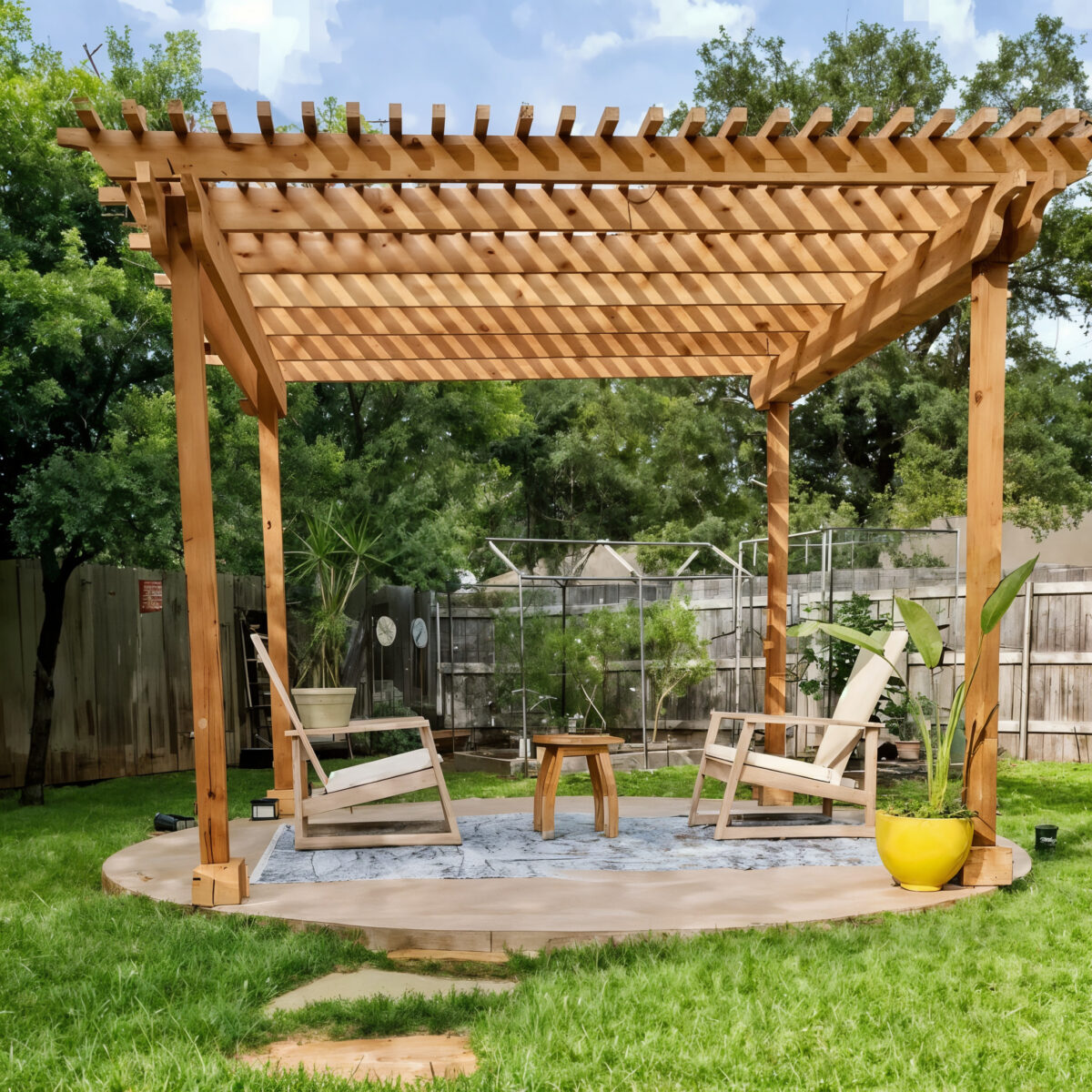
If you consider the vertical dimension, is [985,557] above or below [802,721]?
above

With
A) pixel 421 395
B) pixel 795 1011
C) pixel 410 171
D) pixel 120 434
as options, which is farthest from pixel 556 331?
pixel 421 395

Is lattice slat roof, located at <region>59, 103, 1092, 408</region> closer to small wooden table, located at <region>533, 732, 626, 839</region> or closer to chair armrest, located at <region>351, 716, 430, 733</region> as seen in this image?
chair armrest, located at <region>351, 716, 430, 733</region>

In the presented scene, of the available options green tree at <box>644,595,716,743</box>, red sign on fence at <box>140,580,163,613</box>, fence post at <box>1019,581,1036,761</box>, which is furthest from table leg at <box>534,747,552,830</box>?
fence post at <box>1019,581,1036,761</box>

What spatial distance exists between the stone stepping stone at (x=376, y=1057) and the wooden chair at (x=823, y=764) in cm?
271

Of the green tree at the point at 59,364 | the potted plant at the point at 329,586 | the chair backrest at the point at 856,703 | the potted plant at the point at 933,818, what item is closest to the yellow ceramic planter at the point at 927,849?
the potted plant at the point at 933,818

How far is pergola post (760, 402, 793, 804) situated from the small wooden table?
151 cm

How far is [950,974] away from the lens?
2.94 metres

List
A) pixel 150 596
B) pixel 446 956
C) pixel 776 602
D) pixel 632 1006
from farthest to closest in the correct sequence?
pixel 150 596
pixel 776 602
pixel 446 956
pixel 632 1006

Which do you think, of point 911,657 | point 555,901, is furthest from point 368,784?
point 911,657

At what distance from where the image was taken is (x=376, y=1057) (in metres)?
2.43

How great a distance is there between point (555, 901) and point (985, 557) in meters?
2.12

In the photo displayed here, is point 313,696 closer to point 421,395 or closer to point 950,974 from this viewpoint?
point 950,974

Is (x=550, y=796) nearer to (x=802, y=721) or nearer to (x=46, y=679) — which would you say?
(x=802, y=721)

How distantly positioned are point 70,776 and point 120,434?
9.37 feet
